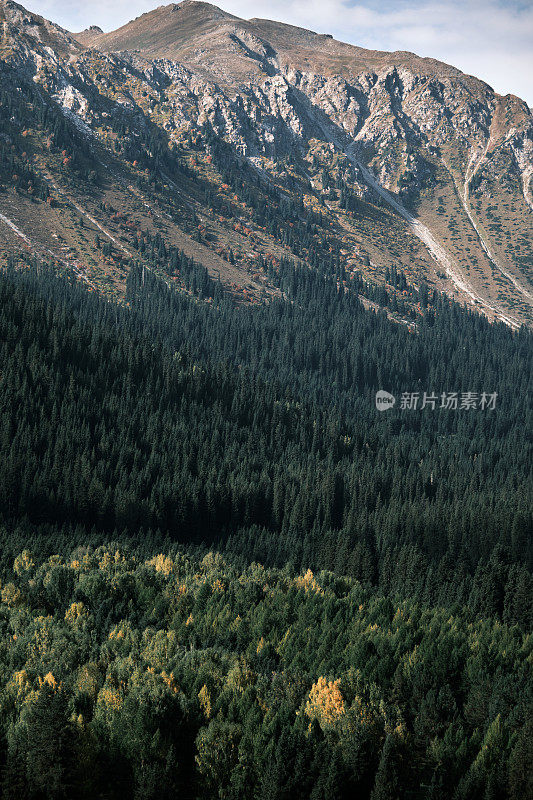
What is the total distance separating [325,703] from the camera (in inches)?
2653

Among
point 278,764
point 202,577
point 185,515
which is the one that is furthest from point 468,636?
point 185,515

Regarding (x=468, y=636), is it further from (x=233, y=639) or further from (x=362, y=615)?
(x=233, y=639)

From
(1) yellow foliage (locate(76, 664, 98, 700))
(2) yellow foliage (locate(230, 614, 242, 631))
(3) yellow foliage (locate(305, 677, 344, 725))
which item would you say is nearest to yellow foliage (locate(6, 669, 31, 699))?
(1) yellow foliage (locate(76, 664, 98, 700))

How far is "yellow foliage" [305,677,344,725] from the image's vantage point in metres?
65.8

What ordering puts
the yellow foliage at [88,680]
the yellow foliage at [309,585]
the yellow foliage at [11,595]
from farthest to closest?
the yellow foliage at [309,585]
the yellow foliage at [11,595]
the yellow foliage at [88,680]

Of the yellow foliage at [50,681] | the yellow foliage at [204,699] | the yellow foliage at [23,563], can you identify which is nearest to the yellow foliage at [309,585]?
the yellow foliage at [23,563]

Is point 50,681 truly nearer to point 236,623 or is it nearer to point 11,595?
point 236,623

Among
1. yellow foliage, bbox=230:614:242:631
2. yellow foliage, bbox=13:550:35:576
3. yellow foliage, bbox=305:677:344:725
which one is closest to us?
yellow foliage, bbox=305:677:344:725

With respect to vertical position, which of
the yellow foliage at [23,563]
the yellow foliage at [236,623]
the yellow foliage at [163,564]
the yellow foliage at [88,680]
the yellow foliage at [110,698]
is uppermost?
the yellow foliage at [110,698]

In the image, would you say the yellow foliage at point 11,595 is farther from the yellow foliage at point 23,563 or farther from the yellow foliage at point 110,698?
the yellow foliage at point 110,698

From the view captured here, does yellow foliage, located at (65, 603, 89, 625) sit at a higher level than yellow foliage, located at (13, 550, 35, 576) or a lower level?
higher

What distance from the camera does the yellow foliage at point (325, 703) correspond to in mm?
65750

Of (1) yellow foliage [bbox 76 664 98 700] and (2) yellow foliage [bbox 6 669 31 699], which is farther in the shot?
(1) yellow foliage [bbox 76 664 98 700]

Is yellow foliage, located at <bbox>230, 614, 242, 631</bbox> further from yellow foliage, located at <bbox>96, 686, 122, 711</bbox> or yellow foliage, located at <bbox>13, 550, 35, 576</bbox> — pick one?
yellow foliage, located at <bbox>13, 550, 35, 576</bbox>
